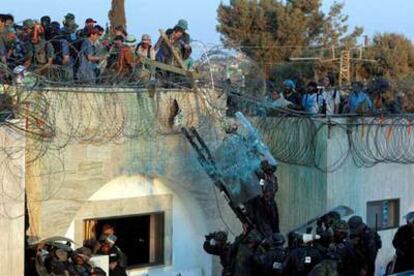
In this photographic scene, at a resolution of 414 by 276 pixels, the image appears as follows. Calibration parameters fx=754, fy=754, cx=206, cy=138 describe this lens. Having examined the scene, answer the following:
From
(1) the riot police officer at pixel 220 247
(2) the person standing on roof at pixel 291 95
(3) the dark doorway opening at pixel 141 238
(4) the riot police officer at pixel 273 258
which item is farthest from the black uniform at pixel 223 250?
(2) the person standing on roof at pixel 291 95

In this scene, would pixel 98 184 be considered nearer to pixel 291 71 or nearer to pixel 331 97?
pixel 331 97

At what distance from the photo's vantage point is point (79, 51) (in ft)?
34.4

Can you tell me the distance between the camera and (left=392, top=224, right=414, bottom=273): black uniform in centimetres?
1117

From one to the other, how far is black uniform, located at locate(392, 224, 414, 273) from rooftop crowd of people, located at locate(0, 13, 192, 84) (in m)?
4.07

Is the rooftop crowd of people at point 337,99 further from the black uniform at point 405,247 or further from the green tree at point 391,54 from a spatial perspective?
the green tree at point 391,54

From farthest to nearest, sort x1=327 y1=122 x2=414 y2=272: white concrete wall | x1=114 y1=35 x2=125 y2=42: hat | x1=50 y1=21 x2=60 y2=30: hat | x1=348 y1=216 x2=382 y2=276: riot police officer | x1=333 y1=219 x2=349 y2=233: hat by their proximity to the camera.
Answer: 1. x1=327 y1=122 x2=414 y2=272: white concrete wall
2. x1=114 y1=35 x2=125 y2=42: hat
3. x1=50 y1=21 x2=60 y2=30: hat
4. x1=348 y1=216 x2=382 y2=276: riot police officer
5. x1=333 y1=219 x2=349 y2=233: hat

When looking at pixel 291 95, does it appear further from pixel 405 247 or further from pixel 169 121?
pixel 405 247

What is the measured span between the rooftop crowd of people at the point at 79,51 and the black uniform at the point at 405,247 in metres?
4.07

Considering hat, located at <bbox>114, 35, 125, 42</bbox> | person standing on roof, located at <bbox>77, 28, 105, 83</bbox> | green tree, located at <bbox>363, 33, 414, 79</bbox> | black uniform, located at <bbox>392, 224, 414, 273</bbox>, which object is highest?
green tree, located at <bbox>363, 33, 414, 79</bbox>

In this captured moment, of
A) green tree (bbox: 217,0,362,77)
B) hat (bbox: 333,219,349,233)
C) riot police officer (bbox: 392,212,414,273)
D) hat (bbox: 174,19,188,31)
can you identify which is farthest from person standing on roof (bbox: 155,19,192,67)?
green tree (bbox: 217,0,362,77)

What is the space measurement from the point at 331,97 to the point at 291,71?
2406 cm

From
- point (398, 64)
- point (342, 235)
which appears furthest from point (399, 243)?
point (398, 64)

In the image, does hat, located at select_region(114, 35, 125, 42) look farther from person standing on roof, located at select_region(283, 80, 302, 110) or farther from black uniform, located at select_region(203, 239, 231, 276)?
person standing on roof, located at select_region(283, 80, 302, 110)

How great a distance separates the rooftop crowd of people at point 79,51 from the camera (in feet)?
32.6
